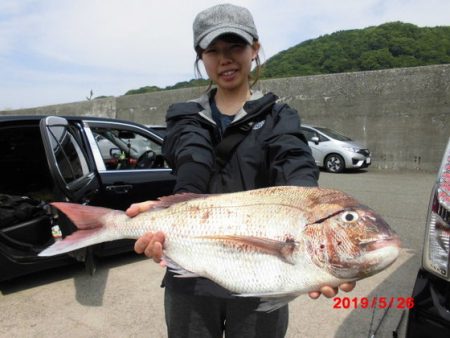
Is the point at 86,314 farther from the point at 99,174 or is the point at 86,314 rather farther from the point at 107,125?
the point at 107,125

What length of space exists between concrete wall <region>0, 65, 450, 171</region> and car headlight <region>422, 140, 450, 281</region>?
11.4 meters

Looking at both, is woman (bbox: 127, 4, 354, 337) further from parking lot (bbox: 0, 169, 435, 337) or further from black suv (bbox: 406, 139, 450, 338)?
parking lot (bbox: 0, 169, 435, 337)

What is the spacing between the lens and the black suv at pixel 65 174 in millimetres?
3826

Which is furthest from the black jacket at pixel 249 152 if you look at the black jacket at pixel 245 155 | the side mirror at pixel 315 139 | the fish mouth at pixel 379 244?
the side mirror at pixel 315 139

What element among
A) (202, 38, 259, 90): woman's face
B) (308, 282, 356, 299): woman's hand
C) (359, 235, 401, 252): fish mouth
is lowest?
(308, 282, 356, 299): woman's hand

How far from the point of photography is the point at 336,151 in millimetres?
12906

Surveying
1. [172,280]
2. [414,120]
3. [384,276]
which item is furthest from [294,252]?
[414,120]

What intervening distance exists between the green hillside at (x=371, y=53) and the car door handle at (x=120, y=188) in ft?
55.8

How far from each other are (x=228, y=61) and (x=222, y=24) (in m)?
0.16

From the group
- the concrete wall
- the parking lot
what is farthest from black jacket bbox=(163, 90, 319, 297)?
the concrete wall

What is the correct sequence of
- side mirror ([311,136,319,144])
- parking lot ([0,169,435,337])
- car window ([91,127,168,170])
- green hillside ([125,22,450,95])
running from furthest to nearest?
green hillside ([125,22,450,95]) → side mirror ([311,136,319,144]) → car window ([91,127,168,170]) → parking lot ([0,169,435,337])

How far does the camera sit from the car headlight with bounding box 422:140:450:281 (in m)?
2.00

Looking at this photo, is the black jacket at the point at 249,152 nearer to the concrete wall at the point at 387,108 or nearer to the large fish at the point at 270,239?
the large fish at the point at 270,239

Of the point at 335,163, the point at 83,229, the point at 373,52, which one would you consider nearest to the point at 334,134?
the point at 335,163
